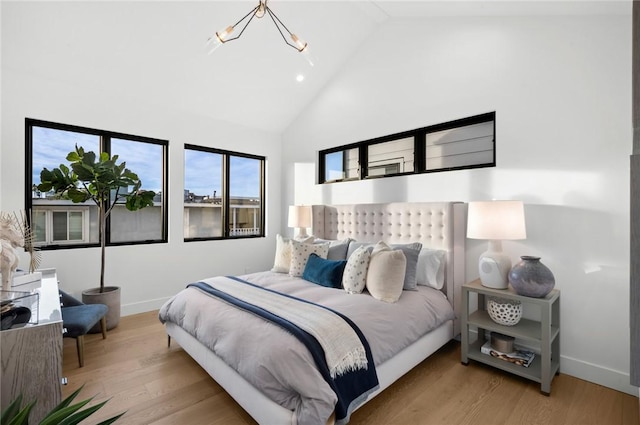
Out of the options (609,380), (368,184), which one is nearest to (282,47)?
(368,184)

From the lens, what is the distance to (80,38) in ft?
9.80

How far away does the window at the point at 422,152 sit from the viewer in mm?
3102

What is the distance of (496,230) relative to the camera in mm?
2475

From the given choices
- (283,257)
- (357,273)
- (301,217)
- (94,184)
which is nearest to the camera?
(357,273)

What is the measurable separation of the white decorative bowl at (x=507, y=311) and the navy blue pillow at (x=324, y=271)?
1273 mm

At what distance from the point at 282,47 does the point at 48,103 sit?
2483 mm

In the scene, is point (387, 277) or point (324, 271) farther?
point (324, 271)

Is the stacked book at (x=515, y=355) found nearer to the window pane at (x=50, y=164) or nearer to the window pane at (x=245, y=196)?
the window pane at (x=245, y=196)

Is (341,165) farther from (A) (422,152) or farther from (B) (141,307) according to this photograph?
(B) (141,307)

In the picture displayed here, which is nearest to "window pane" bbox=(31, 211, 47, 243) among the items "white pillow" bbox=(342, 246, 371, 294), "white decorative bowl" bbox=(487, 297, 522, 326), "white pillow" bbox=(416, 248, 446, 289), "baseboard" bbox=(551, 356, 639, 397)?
"white pillow" bbox=(342, 246, 371, 294)

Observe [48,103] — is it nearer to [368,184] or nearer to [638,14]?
[368,184]

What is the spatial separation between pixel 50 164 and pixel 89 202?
54cm

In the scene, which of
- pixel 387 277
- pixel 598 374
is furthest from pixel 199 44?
pixel 598 374

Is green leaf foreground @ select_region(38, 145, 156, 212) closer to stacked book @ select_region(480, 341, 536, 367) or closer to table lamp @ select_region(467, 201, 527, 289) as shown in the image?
table lamp @ select_region(467, 201, 527, 289)
